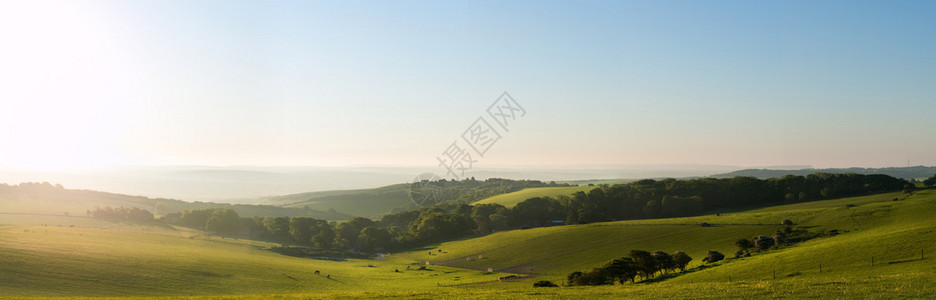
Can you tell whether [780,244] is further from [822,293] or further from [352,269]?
[352,269]

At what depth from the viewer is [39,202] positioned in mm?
173375

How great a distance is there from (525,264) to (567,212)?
6329 centimetres

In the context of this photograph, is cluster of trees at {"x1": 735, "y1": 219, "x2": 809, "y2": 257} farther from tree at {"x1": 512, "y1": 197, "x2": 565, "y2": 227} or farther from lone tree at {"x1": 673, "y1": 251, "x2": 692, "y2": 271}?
tree at {"x1": 512, "y1": 197, "x2": 565, "y2": 227}

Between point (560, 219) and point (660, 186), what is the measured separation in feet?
116

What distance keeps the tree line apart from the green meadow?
13.0 metres

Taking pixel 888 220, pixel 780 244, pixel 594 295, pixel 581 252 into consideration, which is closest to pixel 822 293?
pixel 594 295

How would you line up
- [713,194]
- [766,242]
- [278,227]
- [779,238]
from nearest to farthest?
[766,242] → [779,238] → [713,194] → [278,227]

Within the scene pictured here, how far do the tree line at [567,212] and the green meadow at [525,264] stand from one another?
13.0m

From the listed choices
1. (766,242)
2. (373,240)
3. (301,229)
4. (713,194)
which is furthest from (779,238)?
(301,229)

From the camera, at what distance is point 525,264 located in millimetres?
88438

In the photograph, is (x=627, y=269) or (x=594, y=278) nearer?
(x=594, y=278)

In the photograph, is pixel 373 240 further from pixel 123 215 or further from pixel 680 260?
pixel 680 260

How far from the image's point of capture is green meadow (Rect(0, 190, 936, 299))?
33.9m

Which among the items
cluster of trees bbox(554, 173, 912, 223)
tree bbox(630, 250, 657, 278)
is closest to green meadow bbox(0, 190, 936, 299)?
tree bbox(630, 250, 657, 278)
